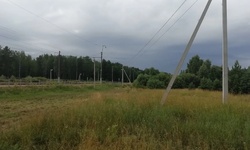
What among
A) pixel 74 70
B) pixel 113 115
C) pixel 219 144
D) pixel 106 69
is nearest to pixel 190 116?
pixel 113 115

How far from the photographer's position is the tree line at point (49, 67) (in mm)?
105625

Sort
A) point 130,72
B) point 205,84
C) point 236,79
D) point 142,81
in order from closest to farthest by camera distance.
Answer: point 142,81 → point 236,79 → point 205,84 → point 130,72

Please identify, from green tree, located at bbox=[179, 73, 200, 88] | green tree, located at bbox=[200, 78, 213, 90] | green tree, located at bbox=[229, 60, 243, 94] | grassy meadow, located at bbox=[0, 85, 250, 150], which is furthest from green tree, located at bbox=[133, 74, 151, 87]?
grassy meadow, located at bbox=[0, 85, 250, 150]

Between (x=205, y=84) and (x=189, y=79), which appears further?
(x=189, y=79)

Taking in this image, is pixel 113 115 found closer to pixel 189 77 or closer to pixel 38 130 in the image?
pixel 38 130

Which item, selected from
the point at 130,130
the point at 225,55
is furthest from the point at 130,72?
the point at 130,130

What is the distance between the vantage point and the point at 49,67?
5108 inches

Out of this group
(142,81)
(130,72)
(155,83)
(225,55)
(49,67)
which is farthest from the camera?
(130,72)

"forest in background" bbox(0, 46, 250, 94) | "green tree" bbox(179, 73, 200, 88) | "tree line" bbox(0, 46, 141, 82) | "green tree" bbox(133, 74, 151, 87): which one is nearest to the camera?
"green tree" bbox(133, 74, 151, 87)

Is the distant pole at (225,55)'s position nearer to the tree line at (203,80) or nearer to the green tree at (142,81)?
the tree line at (203,80)

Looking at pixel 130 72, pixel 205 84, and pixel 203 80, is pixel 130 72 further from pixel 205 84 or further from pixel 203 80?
pixel 205 84

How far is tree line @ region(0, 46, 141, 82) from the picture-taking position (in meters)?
106

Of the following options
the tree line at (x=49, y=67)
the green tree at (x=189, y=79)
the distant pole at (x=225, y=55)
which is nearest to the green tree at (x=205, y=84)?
the green tree at (x=189, y=79)

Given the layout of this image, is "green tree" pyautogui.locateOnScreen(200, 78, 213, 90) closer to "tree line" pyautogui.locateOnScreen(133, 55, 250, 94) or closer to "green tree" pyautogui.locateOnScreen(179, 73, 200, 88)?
"tree line" pyautogui.locateOnScreen(133, 55, 250, 94)
